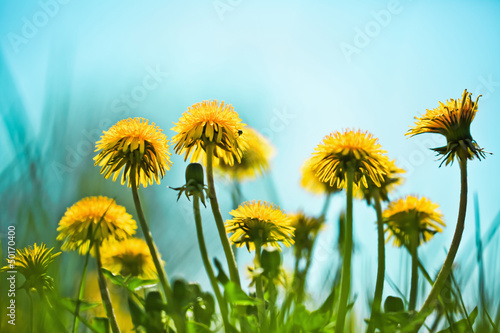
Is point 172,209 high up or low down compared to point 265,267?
up

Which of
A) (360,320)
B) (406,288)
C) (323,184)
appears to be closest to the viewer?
(406,288)

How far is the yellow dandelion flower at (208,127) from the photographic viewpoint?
6.18ft

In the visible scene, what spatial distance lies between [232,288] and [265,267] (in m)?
0.12

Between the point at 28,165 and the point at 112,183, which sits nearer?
the point at 28,165

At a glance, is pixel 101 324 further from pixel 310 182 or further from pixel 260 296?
pixel 310 182

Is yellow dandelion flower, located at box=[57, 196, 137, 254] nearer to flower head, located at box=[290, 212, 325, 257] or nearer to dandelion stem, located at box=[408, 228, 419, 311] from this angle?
flower head, located at box=[290, 212, 325, 257]

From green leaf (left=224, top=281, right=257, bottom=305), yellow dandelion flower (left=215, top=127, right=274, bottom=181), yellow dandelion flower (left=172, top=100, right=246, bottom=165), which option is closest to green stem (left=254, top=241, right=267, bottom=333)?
green leaf (left=224, top=281, right=257, bottom=305)

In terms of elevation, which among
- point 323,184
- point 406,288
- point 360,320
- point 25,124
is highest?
point 323,184

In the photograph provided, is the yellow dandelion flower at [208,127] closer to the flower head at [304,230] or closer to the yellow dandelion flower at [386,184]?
the yellow dandelion flower at [386,184]

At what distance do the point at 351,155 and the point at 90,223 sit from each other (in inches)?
46.8

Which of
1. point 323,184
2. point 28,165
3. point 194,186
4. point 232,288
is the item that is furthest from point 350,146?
point 323,184

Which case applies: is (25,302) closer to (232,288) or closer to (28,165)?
(28,165)

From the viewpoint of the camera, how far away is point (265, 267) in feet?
4.16

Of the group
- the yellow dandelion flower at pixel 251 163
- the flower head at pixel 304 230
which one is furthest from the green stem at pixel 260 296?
the yellow dandelion flower at pixel 251 163
